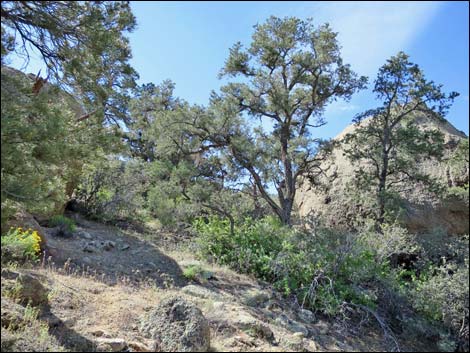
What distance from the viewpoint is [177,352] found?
4645 mm

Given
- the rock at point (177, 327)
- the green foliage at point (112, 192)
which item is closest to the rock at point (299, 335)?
the rock at point (177, 327)

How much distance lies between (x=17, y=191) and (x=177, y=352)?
8.08 ft

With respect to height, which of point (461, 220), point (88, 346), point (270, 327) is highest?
point (461, 220)

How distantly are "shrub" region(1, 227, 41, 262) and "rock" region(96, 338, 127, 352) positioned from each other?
2633mm

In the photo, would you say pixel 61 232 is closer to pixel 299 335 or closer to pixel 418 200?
pixel 299 335

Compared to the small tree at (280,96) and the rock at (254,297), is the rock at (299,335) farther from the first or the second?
the small tree at (280,96)

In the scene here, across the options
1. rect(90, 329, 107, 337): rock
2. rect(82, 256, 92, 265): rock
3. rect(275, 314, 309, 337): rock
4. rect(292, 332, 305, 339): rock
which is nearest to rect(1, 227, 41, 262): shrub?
rect(82, 256, 92, 265): rock

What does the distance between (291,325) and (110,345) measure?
9.47ft

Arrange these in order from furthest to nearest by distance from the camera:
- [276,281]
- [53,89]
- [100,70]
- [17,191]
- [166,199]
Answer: [166,199], [276,281], [100,70], [53,89], [17,191]

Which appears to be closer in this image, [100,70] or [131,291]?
[100,70]

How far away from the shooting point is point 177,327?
4887mm

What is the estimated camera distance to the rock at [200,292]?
6.76 meters

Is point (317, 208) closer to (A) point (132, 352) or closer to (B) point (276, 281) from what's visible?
(B) point (276, 281)

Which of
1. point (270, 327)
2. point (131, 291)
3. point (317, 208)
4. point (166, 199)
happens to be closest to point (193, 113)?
point (166, 199)
